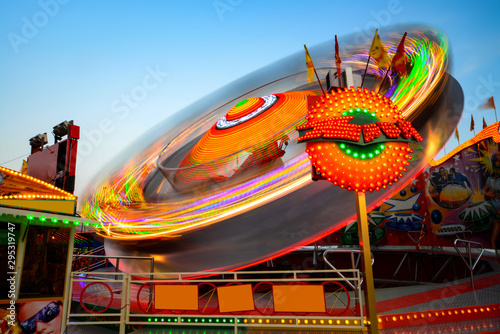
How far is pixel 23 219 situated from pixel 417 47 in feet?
35.2

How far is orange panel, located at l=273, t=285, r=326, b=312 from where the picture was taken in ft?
17.9

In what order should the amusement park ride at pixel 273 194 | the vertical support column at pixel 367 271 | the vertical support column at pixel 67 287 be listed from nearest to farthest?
the vertical support column at pixel 367 271 → the amusement park ride at pixel 273 194 → the vertical support column at pixel 67 287

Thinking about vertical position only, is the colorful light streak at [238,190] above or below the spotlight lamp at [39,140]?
below

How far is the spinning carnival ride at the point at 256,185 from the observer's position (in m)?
8.18

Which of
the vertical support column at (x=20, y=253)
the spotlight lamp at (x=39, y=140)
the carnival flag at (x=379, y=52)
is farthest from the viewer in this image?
the spotlight lamp at (x=39, y=140)

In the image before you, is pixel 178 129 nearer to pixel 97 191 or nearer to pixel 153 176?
pixel 153 176

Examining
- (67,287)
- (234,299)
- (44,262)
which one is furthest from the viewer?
(67,287)

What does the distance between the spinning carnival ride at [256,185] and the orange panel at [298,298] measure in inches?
106

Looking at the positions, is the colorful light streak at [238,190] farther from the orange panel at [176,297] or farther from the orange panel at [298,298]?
the orange panel at [298,298]

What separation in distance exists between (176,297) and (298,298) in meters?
2.23

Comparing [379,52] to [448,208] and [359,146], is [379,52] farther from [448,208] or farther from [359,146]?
[448,208]

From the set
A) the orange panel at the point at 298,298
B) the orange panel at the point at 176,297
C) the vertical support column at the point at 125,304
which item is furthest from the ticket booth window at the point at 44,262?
the orange panel at the point at 298,298

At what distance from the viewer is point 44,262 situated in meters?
6.50

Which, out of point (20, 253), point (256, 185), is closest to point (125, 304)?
point (20, 253)
